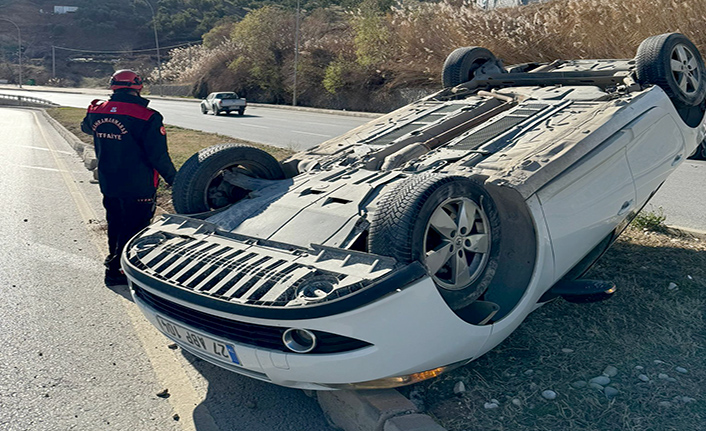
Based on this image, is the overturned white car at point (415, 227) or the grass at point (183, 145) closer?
the overturned white car at point (415, 227)

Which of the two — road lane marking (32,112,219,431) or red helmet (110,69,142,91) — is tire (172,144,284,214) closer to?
road lane marking (32,112,219,431)

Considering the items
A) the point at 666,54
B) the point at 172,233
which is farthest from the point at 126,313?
the point at 666,54

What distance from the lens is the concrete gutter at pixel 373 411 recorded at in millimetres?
2902

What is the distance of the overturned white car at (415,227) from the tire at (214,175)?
0.04 feet

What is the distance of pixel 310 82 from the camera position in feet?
120

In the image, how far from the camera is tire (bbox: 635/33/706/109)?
4.88m

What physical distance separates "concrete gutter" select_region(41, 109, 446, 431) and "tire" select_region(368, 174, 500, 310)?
0.63 m

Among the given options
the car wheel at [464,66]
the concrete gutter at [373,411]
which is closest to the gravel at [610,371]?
the concrete gutter at [373,411]

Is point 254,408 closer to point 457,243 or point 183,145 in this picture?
point 457,243

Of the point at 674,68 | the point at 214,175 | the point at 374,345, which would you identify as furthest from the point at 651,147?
the point at 214,175

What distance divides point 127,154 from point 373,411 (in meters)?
3.25

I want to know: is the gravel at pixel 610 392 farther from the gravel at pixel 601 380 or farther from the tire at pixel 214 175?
the tire at pixel 214 175

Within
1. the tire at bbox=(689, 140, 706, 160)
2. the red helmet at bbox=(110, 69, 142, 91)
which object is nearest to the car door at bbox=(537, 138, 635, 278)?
the red helmet at bbox=(110, 69, 142, 91)

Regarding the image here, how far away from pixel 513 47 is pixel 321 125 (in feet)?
22.3
